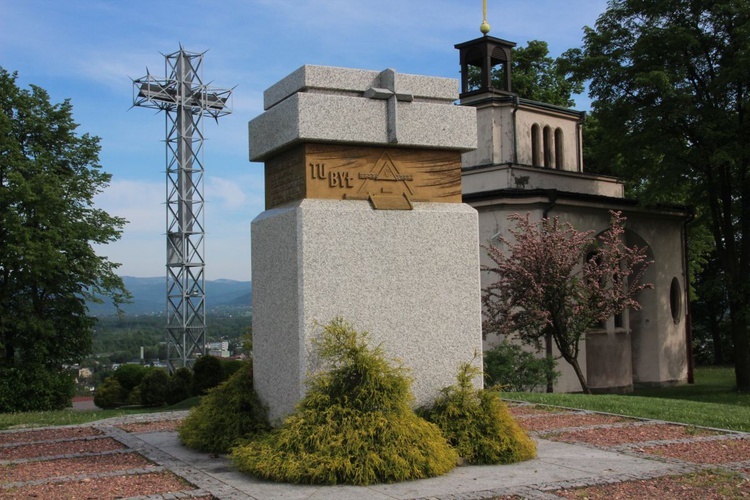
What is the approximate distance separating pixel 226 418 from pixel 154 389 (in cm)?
1535

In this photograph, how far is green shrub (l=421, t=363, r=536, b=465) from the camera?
8.00 m

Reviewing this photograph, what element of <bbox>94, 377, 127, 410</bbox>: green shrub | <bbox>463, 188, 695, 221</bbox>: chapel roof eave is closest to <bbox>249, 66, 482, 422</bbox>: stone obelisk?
<bbox>463, 188, 695, 221</bbox>: chapel roof eave

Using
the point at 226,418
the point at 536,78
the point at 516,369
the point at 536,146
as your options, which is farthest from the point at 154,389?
the point at 536,78

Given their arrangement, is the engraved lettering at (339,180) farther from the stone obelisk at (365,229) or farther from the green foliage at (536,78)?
the green foliage at (536,78)

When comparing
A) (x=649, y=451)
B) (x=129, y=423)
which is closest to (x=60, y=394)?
(x=129, y=423)

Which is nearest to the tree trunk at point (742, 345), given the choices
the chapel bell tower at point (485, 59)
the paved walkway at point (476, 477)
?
the chapel bell tower at point (485, 59)

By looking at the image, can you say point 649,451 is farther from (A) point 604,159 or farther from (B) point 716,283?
(A) point 604,159

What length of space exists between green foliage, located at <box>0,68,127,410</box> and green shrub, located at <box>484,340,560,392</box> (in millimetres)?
13288

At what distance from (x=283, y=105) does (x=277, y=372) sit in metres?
2.86

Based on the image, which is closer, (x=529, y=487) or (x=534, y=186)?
(x=529, y=487)

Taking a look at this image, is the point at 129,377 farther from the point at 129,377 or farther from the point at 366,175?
the point at 366,175

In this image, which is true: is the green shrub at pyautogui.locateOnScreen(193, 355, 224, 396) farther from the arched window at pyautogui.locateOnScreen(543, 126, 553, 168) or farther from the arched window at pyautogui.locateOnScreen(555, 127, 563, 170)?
the arched window at pyautogui.locateOnScreen(555, 127, 563, 170)

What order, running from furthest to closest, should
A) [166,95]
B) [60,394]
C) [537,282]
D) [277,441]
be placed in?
[166,95] < [60,394] < [537,282] < [277,441]

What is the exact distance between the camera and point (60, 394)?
2464cm
